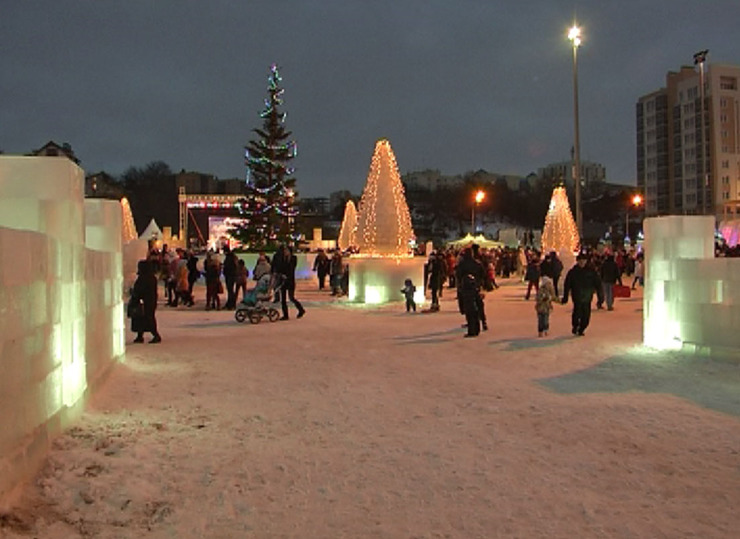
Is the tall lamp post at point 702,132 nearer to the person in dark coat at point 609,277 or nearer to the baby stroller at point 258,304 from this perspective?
the person in dark coat at point 609,277

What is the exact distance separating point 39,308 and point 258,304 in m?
10.5

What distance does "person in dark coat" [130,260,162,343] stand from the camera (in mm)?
11359

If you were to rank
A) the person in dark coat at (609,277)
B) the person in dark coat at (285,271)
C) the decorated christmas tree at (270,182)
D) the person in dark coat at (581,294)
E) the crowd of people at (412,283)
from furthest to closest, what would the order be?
the decorated christmas tree at (270,182) → the person in dark coat at (609,277) → the person in dark coat at (285,271) → the person in dark coat at (581,294) → the crowd of people at (412,283)

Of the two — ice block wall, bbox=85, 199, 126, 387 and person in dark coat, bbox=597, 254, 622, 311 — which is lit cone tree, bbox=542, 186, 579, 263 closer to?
person in dark coat, bbox=597, 254, 622, 311

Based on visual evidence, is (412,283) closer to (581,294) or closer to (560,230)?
(581,294)

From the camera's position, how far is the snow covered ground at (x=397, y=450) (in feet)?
13.0

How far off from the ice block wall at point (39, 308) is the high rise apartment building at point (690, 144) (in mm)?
74492

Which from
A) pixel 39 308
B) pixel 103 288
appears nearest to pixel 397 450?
pixel 39 308

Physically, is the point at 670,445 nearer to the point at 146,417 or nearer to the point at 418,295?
the point at 146,417

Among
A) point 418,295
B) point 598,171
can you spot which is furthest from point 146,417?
point 598,171

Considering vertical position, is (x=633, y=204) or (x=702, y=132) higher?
(x=702, y=132)

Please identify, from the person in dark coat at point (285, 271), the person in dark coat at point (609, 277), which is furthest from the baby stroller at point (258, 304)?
the person in dark coat at point (609, 277)

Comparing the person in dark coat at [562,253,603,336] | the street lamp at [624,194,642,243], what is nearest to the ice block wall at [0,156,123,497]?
the person in dark coat at [562,253,603,336]

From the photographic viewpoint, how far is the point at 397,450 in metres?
5.41
